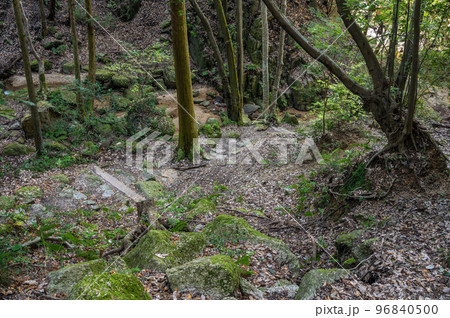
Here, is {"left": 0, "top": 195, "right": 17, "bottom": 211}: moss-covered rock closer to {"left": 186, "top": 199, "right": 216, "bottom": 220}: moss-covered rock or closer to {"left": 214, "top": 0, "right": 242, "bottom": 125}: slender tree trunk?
{"left": 186, "top": 199, "right": 216, "bottom": 220}: moss-covered rock

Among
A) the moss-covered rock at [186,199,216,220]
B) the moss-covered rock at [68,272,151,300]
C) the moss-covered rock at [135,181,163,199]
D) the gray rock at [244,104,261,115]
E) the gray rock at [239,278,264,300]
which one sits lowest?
the moss-covered rock at [135,181,163,199]

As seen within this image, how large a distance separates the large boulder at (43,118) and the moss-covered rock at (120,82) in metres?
4.80

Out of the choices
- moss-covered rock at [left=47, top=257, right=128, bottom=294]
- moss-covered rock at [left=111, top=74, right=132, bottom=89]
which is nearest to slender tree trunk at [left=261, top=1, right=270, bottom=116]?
moss-covered rock at [left=111, top=74, right=132, bottom=89]

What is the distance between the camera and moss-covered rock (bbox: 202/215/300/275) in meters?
4.07

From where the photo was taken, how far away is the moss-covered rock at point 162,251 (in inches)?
140

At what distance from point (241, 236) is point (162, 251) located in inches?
50.5

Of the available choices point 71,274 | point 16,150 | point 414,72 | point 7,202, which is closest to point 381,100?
point 414,72

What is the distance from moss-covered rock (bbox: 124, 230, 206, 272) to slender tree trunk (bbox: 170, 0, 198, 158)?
5.18m

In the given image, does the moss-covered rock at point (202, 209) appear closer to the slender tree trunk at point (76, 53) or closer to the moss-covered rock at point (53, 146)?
the moss-covered rock at point (53, 146)

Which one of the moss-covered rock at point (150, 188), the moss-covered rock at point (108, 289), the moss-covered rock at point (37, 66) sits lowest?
the moss-covered rock at point (150, 188)

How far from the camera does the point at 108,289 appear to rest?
7.89ft

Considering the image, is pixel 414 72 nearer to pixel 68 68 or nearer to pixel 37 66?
pixel 68 68

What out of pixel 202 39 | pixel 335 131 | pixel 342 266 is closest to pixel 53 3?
pixel 202 39

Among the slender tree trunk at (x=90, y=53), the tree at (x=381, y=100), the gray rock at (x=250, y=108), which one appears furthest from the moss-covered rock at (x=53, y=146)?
the gray rock at (x=250, y=108)
